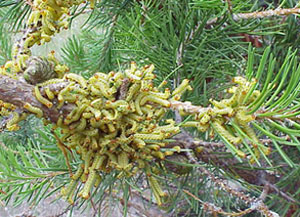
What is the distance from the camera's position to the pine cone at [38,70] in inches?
9.8

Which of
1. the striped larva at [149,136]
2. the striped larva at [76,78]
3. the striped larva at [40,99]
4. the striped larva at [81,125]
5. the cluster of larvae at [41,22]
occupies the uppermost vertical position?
the cluster of larvae at [41,22]

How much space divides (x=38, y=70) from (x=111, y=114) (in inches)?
2.6

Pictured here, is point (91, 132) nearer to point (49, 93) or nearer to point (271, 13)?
point (49, 93)

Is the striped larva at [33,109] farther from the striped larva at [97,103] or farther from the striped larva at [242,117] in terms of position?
the striped larva at [242,117]

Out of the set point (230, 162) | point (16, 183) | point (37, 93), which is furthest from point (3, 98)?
point (230, 162)

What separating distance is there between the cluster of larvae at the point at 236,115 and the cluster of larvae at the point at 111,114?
0.04 metres

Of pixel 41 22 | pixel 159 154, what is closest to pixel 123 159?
pixel 159 154

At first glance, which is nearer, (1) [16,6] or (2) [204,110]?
(2) [204,110]

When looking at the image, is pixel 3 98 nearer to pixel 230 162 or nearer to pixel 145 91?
pixel 145 91

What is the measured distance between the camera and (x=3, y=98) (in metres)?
0.23

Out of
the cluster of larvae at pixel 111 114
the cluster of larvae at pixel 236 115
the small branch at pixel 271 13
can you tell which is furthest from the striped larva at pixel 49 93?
the small branch at pixel 271 13

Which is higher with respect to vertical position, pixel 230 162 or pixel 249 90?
pixel 249 90

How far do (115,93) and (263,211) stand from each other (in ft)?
0.52

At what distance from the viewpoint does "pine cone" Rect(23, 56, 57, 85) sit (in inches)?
9.8
